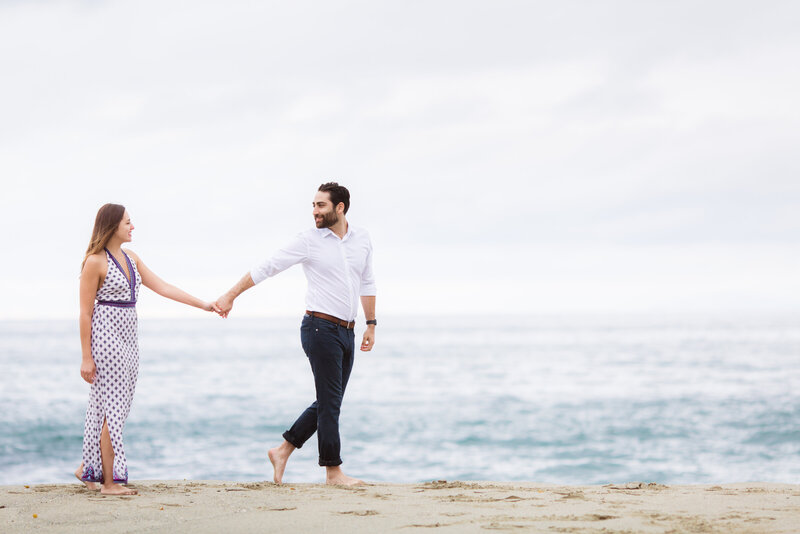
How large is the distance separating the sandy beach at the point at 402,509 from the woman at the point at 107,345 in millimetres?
198

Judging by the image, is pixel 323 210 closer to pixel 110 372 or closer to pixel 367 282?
pixel 367 282

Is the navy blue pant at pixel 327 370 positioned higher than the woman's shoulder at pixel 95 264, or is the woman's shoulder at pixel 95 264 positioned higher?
the woman's shoulder at pixel 95 264

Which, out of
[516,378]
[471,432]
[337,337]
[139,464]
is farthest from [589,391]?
[337,337]

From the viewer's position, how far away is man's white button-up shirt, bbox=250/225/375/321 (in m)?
5.32

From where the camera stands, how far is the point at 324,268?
17.7 ft

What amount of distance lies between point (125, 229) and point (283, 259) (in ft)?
3.41

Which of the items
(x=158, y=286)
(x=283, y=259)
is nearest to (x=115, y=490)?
(x=158, y=286)

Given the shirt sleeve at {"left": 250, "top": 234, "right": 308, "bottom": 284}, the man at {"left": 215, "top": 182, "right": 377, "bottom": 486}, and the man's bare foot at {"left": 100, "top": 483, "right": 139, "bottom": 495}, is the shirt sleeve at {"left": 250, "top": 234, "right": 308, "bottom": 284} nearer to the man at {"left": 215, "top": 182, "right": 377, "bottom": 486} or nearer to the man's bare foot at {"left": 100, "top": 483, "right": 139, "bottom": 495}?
the man at {"left": 215, "top": 182, "right": 377, "bottom": 486}

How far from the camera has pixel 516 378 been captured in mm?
32312

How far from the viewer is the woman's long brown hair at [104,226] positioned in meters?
4.84

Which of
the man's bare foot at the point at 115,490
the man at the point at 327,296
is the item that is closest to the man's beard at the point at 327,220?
the man at the point at 327,296

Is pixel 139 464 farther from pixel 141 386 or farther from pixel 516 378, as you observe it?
pixel 516 378

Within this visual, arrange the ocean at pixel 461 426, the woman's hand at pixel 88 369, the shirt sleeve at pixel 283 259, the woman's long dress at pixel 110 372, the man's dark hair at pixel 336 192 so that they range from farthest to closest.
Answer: the ocean at pixel 461 426, the man's dark hair at pixel 336 192, the shirt sleeve at pixel 283 259, the woman's long dress at pixel 110 372, the woman's hand at pixel 88 369

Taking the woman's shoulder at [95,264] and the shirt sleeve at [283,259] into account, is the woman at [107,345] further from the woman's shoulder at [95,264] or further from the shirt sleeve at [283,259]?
the shirt sleeve at [283,259]
